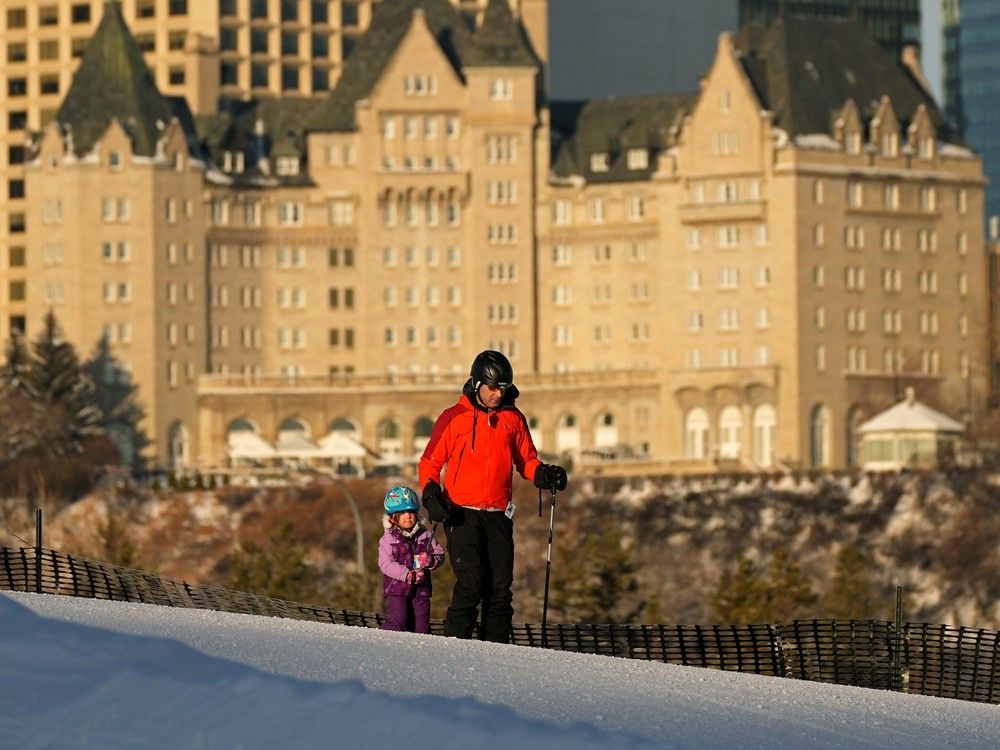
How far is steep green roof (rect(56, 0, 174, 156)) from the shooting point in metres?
194

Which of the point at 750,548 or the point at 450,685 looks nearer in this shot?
the point at 450,685

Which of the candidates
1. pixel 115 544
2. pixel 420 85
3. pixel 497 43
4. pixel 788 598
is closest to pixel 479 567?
pixel 788 598

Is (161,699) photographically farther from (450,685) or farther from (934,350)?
(934,350)

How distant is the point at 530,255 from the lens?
194 meters

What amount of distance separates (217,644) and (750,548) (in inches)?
5681

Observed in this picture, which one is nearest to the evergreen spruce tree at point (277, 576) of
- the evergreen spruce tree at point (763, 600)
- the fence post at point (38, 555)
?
the evergreen spruce tree at point (763, 600)

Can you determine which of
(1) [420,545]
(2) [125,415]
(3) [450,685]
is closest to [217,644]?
(3) [450,685]

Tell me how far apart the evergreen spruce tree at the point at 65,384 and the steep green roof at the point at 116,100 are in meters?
12.8

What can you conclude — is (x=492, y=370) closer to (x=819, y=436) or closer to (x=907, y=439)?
(x=907, y=439)

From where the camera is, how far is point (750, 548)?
173 meters

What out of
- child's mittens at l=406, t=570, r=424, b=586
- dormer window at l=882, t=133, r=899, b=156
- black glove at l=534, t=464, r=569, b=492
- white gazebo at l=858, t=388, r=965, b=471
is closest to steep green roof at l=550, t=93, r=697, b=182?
dormer window at l=882, t=133, r=899, b=156

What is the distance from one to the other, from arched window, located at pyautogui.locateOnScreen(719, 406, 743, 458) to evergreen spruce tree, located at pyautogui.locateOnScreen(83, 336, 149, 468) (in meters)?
32.2

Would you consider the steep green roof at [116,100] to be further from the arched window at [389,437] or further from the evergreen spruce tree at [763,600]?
the evergreen spruce tree at [763,600]

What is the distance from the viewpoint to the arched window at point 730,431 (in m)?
184
